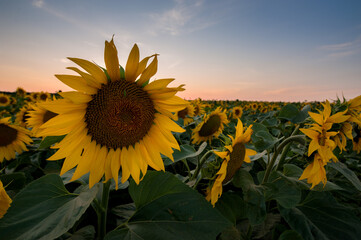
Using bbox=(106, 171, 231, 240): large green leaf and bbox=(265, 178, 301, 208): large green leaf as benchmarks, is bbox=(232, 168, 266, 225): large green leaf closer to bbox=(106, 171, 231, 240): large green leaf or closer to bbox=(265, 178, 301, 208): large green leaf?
bbox=(265, 178, 301, 208): large green leaf

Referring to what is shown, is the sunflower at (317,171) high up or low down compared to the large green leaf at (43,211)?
up

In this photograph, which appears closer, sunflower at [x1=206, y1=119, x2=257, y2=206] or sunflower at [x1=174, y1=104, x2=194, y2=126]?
sunflower at [x1=206, y1=119, x2=257, y2=206]

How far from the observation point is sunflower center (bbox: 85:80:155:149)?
4.15ft

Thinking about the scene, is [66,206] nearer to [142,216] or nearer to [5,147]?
[142,216]

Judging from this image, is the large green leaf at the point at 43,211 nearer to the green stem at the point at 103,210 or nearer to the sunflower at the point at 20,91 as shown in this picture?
the green stem at the point at 103,210

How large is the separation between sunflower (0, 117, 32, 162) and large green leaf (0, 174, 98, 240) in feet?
7.30

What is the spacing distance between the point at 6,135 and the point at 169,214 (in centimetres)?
304

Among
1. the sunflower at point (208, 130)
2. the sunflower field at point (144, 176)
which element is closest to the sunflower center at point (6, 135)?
the sunflower field at point (144, 176)

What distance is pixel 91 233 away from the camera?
4.92 feet

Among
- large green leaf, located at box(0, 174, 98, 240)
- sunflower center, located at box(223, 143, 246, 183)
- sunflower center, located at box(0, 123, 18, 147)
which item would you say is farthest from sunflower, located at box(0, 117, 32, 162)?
sunflower center, located at box(223, 143, 246, 183)

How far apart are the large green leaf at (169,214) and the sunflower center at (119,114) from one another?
0.32 metres

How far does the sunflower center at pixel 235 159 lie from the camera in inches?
57.4

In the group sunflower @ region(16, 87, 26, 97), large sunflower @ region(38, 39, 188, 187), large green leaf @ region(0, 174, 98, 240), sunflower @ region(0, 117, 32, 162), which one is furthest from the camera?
sunflower @ region(16, 87, 26, 97)

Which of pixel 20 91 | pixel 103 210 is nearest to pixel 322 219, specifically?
pixel 103 210
